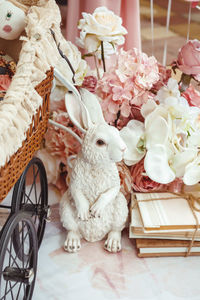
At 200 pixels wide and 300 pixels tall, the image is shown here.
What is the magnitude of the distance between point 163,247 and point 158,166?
19 cm

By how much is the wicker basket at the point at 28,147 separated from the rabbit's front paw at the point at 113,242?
29 cm

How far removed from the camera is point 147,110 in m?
0.94

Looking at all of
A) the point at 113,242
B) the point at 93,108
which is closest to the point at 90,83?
the point at 93,108

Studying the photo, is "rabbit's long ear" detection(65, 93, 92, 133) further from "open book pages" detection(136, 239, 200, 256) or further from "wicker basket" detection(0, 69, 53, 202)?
"open book pages" detection(136, 239, 200, 256)

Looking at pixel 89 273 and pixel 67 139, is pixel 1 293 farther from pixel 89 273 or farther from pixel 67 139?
pixel 67 139

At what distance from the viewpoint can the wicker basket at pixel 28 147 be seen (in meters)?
0.65

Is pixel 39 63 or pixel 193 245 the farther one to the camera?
pixel 193 245

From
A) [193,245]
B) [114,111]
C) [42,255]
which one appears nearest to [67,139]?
[114,111]

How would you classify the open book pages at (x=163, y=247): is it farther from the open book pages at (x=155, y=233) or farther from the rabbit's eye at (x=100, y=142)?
the rabbit's eye at (x=100, y=142)

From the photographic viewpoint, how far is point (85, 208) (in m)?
0.88

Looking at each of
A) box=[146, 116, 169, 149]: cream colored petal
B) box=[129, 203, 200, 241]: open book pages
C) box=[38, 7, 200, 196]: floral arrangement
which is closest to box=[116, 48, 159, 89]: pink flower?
box=[38, 7, 200, 196]: floral arrangement

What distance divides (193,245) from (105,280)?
0.72 feet

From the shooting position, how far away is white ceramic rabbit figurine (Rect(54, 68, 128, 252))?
2.79ft

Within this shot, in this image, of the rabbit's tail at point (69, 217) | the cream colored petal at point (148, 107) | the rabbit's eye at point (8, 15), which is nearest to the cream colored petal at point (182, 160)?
the cream colored petal at point (148, 107)
